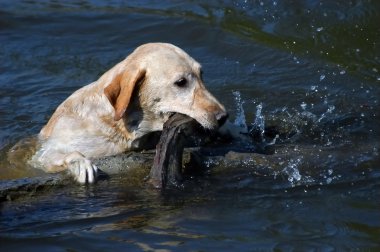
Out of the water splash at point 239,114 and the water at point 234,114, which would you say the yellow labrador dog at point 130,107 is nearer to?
the water at point 234,114

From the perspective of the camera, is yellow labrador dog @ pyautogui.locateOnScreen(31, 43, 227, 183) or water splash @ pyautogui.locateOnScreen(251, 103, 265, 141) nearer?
yellow labrador dog @ pyautogui.locateOnScreen(31, 43, 227, 183)

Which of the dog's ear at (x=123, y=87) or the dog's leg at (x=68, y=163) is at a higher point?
the dog's ear at (x=123, y=87)

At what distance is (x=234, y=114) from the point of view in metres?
9.26

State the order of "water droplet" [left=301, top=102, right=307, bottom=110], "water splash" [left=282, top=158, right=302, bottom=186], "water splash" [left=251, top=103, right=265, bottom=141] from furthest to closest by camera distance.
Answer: "water droplet" [left=301, top=102, right=307, bottom=110] → "water splash" [left=251, top=103, right=265, bottom=141] → "water splash" [left=282, top=158, right=302, bottom=186]

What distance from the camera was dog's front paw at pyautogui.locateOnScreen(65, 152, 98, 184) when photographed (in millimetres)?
6902

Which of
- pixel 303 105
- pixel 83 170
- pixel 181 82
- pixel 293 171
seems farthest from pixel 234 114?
pixel 83 170

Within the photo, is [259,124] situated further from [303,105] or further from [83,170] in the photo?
[83,170]

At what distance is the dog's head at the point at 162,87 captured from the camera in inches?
285

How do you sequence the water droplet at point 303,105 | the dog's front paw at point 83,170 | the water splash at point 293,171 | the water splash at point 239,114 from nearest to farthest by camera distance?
the dog's front paw at point 83,170 < the water splash at point 293,171 < the water splash at point 239,114 < the water droplet at point 303,105

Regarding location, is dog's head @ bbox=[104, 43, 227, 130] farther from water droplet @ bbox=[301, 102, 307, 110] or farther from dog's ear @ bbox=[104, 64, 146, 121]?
water droplet @ bbox=[301, 102, 307, 110]

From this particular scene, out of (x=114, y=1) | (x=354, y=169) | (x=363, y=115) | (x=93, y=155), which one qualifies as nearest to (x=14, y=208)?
(x=93, y=155)

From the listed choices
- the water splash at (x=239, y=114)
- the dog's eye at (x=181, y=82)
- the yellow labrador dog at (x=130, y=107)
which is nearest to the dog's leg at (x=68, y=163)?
the yellow labrador dog at (x=130, y=107)

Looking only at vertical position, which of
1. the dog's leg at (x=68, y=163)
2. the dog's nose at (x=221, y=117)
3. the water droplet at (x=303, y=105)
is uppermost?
the dog's nose at (x=221, y=117)

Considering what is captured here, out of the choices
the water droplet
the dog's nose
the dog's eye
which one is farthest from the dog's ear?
the water droplet
